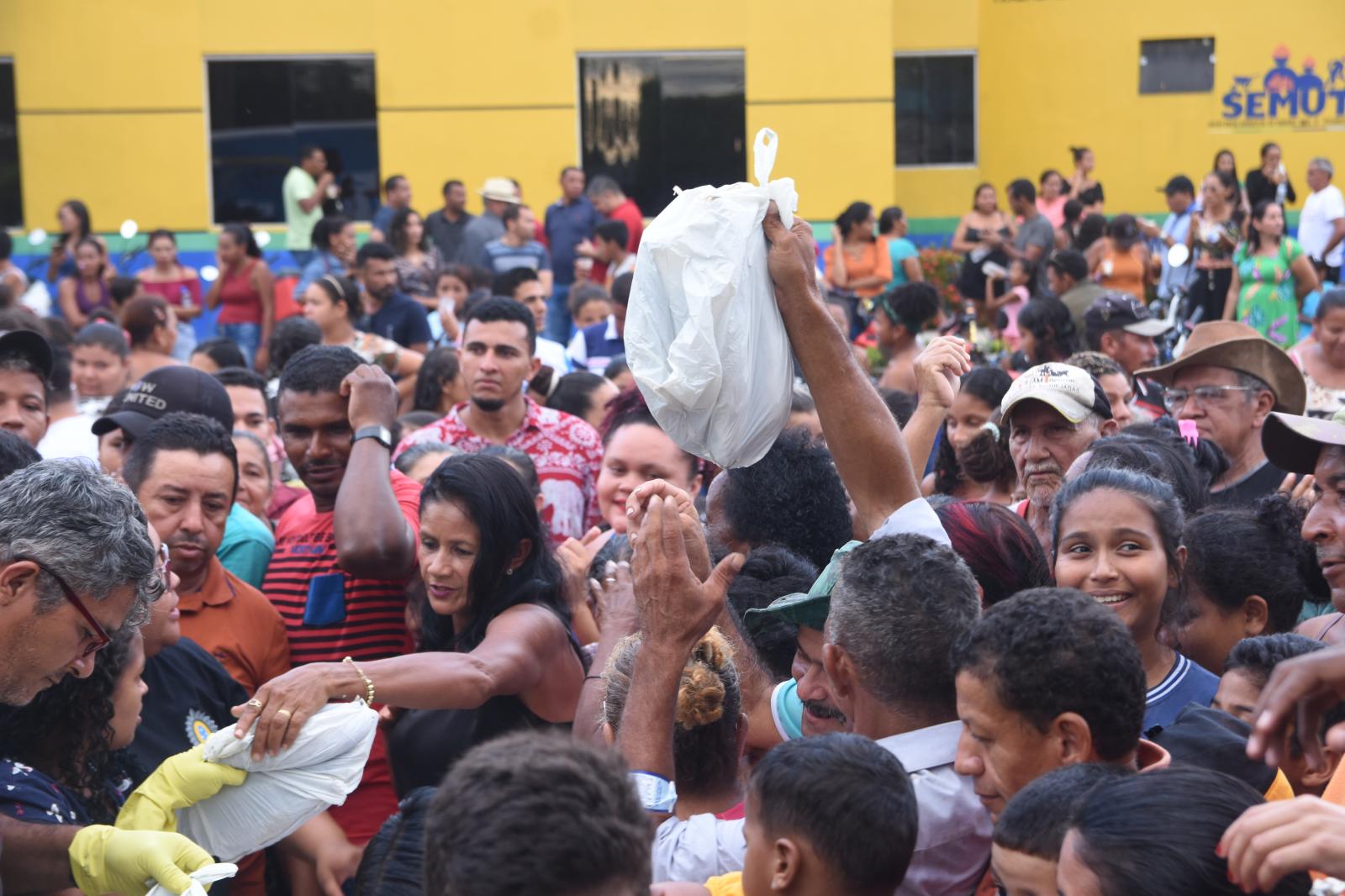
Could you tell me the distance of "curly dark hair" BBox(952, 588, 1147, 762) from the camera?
8.21ft

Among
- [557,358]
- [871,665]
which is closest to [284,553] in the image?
[871,665]

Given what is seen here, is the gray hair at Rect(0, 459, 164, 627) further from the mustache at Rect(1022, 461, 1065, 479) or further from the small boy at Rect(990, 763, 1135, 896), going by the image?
the mustache at Rect(1022, 461, 1065, 479)

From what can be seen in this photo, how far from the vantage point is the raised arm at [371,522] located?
13.5 ft

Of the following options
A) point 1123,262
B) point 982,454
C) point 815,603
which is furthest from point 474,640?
point 1123,262

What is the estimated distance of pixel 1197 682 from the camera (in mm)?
3363

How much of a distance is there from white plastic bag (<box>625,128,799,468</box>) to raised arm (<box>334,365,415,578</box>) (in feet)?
4.57

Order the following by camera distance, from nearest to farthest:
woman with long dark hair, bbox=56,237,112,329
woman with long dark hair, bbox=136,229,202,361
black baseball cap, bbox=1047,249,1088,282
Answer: black baseball cap, bbox=1047,249,1088,282 < woman with long dark hair, bbox=136,229,202,361 < woman with long dark hair, bbox=56,237,112,329

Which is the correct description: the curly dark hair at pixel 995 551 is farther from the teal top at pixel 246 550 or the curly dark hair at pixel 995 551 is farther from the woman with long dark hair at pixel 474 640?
the teal top at pixel 246 550

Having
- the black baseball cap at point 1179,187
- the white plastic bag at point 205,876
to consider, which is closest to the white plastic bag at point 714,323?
the white plastic bag at point 205,876

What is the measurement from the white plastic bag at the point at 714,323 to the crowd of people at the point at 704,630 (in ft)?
0.25

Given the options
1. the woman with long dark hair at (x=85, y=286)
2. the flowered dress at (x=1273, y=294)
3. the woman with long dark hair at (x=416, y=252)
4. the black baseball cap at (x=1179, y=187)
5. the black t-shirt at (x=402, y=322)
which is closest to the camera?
the black t-shirt at (x=402, y=322)

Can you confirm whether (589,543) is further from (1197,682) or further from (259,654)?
(1197,682)

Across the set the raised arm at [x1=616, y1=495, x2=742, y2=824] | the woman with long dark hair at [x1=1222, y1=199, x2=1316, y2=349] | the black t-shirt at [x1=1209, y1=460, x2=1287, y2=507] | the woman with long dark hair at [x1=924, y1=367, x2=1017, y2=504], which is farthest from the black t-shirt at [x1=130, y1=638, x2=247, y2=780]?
the woman with long dark hair at [x1=1222, y1=199, x2=1316, y2=349]

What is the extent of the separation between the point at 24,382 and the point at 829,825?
3.98 meters
